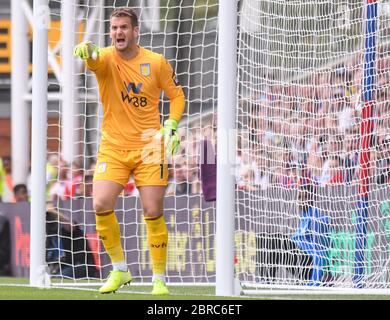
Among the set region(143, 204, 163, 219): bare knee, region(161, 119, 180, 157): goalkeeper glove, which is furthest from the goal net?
region(143, 204, 163, 219): bare knee

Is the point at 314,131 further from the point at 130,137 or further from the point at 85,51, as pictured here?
the point at 85,51

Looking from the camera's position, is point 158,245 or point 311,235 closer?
point 158,245

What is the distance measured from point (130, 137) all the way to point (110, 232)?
0.75 meters

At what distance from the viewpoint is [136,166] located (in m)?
10.5

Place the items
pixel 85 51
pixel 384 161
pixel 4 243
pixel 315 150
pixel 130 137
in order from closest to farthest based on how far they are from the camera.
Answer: pixel 85 51, pixel 130 137, pixel 384 161, pixel 315 150, pixel 4 243

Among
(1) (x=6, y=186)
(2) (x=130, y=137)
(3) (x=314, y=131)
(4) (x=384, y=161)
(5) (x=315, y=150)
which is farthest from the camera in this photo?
(1) (x=6, y=186)

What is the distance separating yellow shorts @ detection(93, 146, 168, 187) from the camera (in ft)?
34.1

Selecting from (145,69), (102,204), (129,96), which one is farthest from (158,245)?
(145,69)

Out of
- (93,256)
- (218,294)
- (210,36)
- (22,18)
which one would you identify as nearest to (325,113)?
(210,36)

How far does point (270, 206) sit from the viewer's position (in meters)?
11.6

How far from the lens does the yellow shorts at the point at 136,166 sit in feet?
34.1

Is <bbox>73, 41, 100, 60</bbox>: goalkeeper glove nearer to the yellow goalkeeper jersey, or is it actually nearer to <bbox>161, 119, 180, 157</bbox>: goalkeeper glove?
the yellow goalkeeper jersey

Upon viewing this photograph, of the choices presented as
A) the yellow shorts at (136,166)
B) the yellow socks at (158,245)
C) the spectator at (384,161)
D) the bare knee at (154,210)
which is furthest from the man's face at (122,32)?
the spectator at (384,161)

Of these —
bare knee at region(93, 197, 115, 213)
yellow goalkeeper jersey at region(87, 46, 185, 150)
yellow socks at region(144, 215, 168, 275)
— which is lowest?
yellow socks at region(144, 215, 168, 275)
